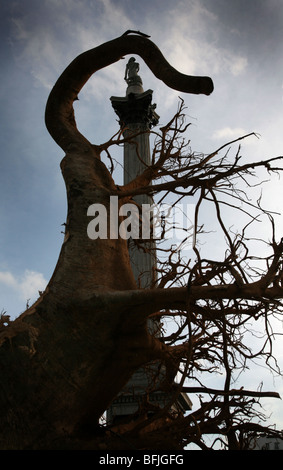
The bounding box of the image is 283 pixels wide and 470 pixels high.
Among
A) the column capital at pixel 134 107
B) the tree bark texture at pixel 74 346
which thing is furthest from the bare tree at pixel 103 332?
the column capital at pixel 134 107

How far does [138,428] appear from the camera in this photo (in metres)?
2.65

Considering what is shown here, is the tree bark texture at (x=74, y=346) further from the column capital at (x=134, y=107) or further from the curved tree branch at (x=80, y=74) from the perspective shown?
the column capital at (x=134, y=107)

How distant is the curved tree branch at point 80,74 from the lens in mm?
3449

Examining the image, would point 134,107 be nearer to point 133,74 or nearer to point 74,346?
point 133,74

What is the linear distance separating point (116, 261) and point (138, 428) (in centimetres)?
122

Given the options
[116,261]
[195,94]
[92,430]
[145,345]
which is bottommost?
[92,430]

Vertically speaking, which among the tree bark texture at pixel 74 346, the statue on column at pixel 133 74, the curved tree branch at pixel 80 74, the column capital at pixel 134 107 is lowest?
the tree bark texture at pixel 74 346

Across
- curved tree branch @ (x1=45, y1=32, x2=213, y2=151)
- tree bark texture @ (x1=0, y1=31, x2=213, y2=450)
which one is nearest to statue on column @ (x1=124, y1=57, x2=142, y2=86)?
curved tree branch @ (x1=45, y1=32, x2=213, y2=151)

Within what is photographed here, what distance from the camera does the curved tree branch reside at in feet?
11.3

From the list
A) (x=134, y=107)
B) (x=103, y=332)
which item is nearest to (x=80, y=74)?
(x=103, y=332)

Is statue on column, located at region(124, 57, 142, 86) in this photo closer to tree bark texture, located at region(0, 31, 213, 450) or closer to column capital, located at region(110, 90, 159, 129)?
column capital, located at region(110, 90, 159, 129)
